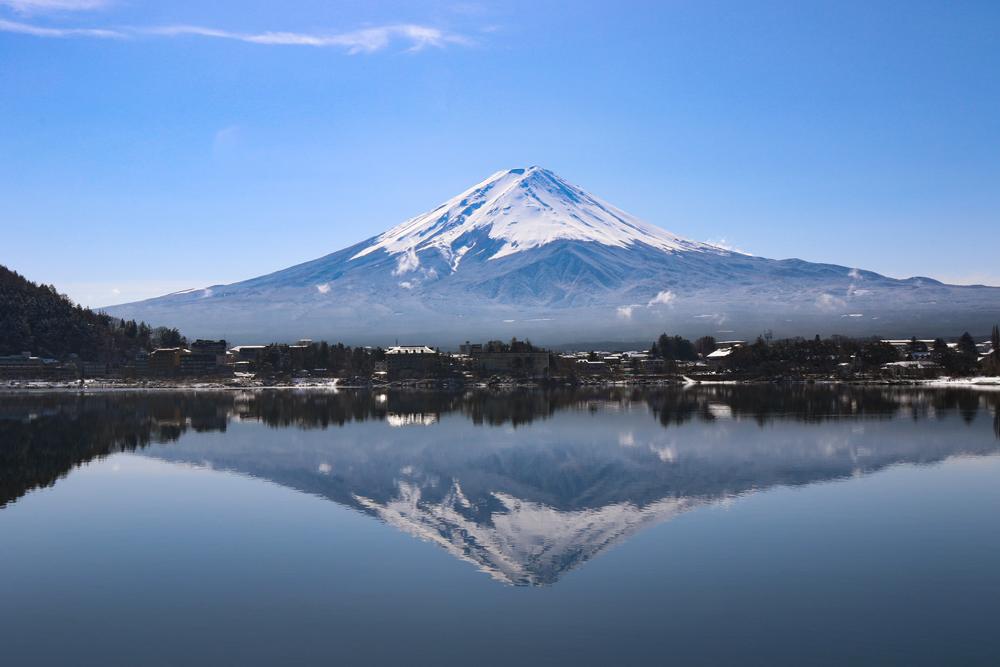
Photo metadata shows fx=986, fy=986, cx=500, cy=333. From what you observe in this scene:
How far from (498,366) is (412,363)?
10.3 m

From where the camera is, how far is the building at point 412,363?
113m

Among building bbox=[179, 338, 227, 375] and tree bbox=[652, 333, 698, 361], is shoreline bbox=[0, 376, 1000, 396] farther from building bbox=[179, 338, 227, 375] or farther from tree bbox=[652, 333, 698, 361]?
tree bbox=[652, 333, 698, 361]

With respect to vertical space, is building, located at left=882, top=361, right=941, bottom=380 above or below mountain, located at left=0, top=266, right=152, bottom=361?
Result: below

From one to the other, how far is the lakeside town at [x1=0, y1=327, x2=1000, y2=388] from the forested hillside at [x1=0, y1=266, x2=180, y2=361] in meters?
3.00

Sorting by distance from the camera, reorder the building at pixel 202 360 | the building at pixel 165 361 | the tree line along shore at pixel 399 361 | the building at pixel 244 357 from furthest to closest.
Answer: the building at pixel 244 357
the building at pixel 202 360
the building at pixel 165 361
the tree line along shore at pixel 399 361

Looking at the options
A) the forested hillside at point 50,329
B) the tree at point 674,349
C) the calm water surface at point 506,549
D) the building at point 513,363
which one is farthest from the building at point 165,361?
the calm water surface at point 506,549

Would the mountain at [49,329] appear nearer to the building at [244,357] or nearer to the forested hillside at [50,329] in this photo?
the forested hillside at [50,329]

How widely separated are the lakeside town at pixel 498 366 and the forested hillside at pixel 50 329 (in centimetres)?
300

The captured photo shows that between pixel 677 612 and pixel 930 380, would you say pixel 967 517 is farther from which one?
pixel 930 380

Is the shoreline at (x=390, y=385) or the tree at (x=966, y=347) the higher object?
the tree at (x=966, y=347)

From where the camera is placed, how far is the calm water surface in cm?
1428

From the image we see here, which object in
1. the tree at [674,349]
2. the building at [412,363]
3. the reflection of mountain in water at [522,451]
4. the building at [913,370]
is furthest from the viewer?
the tree at [674,349]

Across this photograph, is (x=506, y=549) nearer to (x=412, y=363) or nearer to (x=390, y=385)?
(x=390, y=385)

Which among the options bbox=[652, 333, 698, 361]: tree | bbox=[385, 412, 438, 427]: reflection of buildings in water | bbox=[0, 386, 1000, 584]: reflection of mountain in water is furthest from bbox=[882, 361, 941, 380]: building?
bbox=[385, 412, 438, 427]: reflection of buildings in water
